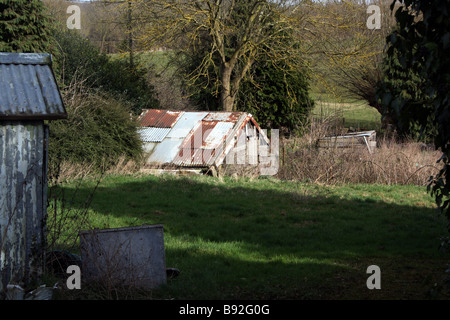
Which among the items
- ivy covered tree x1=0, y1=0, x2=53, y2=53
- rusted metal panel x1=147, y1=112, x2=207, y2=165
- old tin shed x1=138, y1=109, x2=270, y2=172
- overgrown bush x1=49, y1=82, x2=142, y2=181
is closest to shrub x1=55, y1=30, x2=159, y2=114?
old tin shed x1=138, y1=109, x2=270, y2=172

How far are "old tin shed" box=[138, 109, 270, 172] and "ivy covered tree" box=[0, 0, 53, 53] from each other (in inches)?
167

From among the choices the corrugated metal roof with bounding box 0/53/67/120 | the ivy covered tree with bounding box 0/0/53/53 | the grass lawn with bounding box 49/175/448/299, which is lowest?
the grass lawn with bounding box 49/175/448/299

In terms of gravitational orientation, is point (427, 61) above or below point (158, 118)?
above

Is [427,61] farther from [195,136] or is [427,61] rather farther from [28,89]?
[195,136]

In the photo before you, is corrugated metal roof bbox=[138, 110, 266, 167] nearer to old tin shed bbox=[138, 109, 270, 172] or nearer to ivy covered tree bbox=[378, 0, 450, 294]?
old tin shed bbox=[138, 109, 270, 172]

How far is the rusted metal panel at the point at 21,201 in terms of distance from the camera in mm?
5484

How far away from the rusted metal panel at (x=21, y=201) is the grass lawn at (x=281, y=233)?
4.62 ft

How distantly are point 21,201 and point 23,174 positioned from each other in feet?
0.95

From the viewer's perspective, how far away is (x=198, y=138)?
1762cm

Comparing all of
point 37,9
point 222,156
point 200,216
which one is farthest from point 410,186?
point 37,9

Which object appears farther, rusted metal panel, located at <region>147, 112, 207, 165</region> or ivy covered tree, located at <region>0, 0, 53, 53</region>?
rusted metal panel, located at <region>147, 112, 207, 165</region>

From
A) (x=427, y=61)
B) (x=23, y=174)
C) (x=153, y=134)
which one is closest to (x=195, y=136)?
(x=153, y=134)

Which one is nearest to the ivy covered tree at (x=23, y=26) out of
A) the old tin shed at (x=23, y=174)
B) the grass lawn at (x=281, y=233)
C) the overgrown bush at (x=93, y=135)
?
the overgrown bush at (x=93, y=135)

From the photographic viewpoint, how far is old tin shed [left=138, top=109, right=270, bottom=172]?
17.0m
